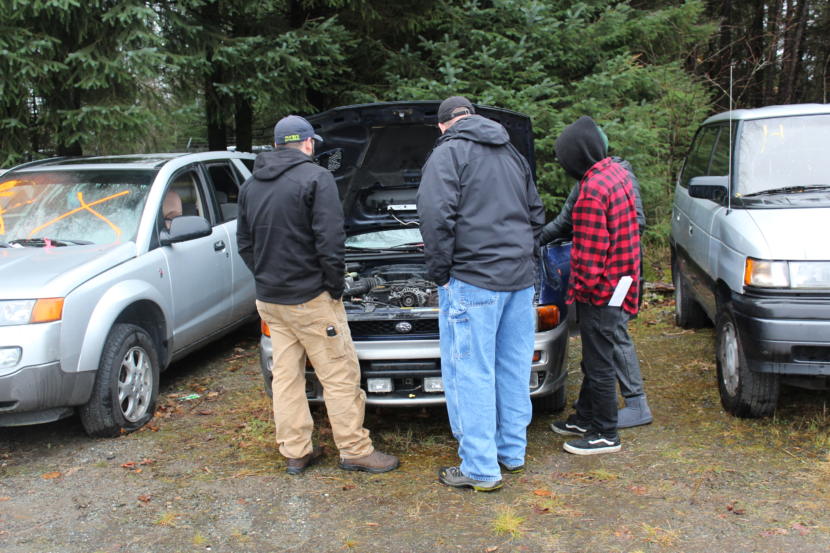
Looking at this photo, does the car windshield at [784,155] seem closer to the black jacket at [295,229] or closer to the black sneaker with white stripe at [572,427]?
the black sneaker with white stripe at [572,427]

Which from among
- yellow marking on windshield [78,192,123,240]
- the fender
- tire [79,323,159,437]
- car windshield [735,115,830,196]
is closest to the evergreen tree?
yellow marking on windshield [78,192,123,240]

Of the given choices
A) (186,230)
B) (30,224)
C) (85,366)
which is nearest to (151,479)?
(85,366)

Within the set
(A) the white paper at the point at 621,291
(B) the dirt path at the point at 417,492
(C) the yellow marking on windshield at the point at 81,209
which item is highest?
(C) the yellow marking on windshield at the point at 81,209

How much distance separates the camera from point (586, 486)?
4055 millimetres

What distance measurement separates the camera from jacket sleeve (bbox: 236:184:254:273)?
426cm

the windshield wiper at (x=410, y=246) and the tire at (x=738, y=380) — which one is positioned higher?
the windshield wiper at (x=410, y=246)

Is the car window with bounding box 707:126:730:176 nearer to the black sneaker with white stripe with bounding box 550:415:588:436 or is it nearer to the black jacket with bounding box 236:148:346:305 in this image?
the black sneaker with white stripe with bounding box 550:415:588:436

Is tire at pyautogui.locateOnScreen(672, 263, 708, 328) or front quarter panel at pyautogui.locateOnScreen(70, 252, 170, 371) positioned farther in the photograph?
tire at pyautogui.locateOnScreen(672, 263, 708, 328)

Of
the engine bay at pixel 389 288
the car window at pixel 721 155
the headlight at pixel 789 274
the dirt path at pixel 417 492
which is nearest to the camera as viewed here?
the dirt path at pixel 417 492

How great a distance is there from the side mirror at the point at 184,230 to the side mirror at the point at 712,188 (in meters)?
3.62

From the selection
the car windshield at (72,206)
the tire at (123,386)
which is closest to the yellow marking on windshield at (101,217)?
the car windshield at (72,206)

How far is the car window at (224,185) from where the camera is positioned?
6.75 metres

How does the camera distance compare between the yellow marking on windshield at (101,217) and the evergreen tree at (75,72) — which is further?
the evergreen tree at (75,72)

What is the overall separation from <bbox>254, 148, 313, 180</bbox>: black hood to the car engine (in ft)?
3.50
